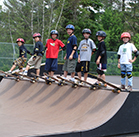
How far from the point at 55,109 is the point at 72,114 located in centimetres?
59

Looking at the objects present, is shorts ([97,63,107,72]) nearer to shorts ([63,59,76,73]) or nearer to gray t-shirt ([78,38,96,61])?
gray t-shirt ([78,38,96,61])

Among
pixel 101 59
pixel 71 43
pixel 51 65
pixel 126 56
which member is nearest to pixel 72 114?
pixel 101 59

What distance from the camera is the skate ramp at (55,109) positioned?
3335 millimetres

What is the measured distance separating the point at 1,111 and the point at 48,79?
4.73 ft

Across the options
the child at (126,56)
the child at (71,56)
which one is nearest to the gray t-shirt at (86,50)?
the child at (71,56)

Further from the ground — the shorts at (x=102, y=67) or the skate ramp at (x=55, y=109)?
the shorts at (x=102, y=67)

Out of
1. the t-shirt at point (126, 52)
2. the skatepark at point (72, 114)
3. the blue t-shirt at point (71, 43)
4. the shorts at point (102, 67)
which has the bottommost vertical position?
the skatepark at point (72, 114)

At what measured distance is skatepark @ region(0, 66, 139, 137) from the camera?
3.23 m

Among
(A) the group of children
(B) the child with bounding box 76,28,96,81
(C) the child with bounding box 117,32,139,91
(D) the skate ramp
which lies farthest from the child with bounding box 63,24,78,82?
(C) the child with bounding box 117,32,139,91

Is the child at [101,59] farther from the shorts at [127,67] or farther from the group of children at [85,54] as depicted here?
the shorts at [127,67]

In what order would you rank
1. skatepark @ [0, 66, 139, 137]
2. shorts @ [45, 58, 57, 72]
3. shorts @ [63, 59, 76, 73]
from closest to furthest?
1. skatepark @ [0, 66, 139, 137]
2. shorts @ [63, 59, 76, 73]
3. shorts @ [45, 58, 57, 72]

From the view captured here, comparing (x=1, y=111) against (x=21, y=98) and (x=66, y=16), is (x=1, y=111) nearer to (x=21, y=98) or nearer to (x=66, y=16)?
(x=21, y=98)

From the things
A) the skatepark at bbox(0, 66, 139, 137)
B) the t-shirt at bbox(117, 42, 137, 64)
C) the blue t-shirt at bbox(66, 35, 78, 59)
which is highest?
the blue t-shirt at bbox(66, 35, 78, 59)

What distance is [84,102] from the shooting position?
4238 millimetres
